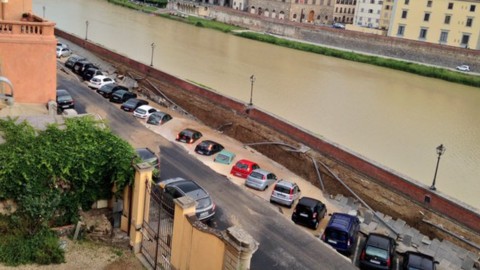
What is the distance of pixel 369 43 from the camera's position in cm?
5656

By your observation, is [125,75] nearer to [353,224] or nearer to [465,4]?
[353,224]

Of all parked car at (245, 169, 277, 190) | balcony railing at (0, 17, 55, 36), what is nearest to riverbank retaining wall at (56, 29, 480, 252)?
parked car at (245, 169, 277, 190)

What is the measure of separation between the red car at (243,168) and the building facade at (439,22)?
42.3 meters

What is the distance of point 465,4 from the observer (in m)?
53.8

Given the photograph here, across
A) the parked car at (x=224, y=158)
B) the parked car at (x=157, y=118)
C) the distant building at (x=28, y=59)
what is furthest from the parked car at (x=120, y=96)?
the distant building at (x=28, y=59)

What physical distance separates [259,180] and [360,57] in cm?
3774

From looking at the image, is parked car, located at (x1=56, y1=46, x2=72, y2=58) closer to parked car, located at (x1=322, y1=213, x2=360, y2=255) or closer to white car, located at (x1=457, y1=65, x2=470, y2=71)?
parked car, located at (x1=322, y1=213, x2=360, y2=255)

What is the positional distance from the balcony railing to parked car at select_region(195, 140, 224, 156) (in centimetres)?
A: 839

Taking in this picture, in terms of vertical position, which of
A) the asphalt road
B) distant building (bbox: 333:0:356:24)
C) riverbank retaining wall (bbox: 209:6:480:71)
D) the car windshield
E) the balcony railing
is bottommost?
the car windshield

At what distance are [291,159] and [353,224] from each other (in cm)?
677

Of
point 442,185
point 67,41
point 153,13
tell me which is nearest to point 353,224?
point 442,185

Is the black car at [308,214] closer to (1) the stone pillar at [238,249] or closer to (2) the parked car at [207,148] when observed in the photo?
(2) the parked car at [207,148]

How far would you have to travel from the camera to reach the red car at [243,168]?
65.3 ft

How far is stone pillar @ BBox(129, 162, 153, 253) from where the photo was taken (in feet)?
31.9
